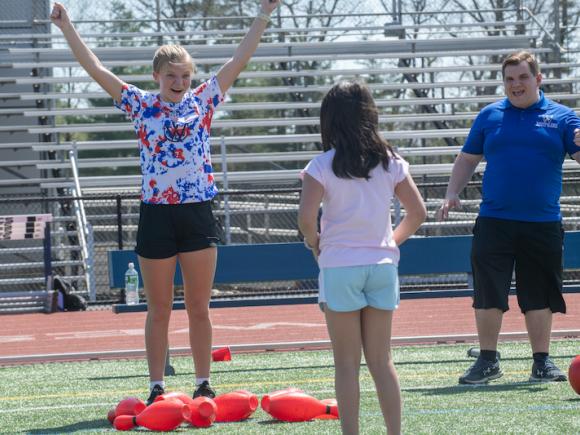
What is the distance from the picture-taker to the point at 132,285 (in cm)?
1064

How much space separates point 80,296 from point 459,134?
26.8 ft

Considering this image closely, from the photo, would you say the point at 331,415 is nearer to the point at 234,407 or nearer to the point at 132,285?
the point at 234,407

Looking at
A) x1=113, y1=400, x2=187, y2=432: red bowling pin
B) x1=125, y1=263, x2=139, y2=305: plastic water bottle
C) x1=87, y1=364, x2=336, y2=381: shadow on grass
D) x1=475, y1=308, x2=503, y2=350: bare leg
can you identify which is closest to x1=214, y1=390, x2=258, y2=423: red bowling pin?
x1=113, y1=400, x2=187, y2=432: red bowling pin

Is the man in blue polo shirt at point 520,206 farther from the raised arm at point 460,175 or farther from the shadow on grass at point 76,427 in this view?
the shadow on grass at point 76,427

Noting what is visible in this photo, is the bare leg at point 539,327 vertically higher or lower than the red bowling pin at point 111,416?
higher

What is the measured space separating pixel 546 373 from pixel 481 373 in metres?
0.38

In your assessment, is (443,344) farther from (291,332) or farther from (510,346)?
(291,332)

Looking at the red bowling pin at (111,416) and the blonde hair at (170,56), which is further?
the blonde hair at (170,56)

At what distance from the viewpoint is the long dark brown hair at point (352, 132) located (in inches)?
168

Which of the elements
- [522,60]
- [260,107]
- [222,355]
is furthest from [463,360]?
[260,107]

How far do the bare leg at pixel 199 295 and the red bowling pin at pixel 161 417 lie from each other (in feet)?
2.05

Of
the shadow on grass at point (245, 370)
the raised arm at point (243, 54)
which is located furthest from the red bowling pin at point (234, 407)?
the shadow on grass at point (245, 370)

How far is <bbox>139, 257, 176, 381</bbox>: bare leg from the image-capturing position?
18.8 feet

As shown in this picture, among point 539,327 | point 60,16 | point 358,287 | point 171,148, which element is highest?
point 60,16
